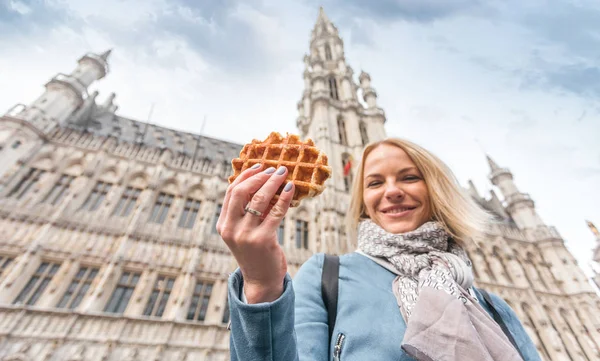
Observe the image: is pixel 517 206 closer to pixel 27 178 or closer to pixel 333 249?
pixel 333 249

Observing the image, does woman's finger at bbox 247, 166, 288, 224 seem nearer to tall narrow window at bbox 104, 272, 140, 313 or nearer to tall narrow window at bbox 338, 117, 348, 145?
tall narrow window at bbox 104, 272, 140, 313

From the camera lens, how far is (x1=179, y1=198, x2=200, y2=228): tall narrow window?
14.1 metres

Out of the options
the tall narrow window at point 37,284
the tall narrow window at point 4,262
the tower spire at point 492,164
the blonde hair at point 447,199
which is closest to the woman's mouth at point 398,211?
the blonde hair at point 447,199

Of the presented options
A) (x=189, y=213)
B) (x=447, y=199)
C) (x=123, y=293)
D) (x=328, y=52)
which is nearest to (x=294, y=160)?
(x=447, y=199)

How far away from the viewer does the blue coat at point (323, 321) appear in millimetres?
1090

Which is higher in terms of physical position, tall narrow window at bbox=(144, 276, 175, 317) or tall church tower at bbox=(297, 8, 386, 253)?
tall church tower at bbox=(297, 8, 386, 253)

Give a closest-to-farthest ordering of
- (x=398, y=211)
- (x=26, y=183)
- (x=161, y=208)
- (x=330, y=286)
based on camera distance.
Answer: (x=330, y=286) → (x=398, y=211) → (x=26, y=183) → (x=161, y=208)

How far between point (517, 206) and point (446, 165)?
29.5m

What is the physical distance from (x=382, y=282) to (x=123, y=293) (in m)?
12.8

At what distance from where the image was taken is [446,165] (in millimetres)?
2588

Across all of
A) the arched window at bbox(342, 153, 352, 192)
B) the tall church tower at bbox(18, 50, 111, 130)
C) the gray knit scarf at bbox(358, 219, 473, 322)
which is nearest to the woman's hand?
the gray knit scarf at bbox(358, 219, 473, 322)

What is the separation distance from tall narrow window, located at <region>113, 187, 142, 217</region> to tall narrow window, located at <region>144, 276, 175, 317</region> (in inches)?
159

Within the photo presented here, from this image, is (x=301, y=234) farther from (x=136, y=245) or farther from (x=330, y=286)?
(x=330, y=286)

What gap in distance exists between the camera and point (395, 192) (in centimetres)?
230
